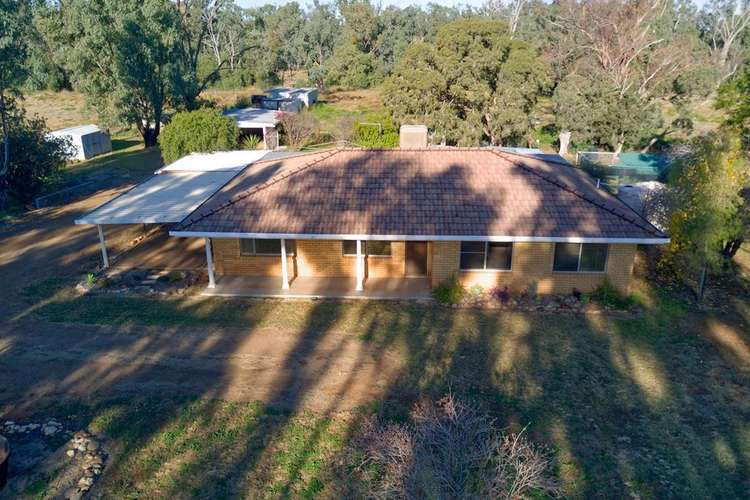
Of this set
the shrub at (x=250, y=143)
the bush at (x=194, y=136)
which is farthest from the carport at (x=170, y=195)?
the shrub at (x=250, y=143)

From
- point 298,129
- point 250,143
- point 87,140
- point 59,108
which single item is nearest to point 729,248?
point 250,143

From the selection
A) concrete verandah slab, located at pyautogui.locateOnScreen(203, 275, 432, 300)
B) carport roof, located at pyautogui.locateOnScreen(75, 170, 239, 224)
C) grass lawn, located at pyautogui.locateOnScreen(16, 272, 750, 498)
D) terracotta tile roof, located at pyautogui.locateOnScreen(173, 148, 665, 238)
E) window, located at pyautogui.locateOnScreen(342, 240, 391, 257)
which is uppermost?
terracotta tile roof, located at pyautogui.locateOnScreen(173, 148, 665, 238)

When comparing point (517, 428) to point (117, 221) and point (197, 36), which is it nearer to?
point (117, 221)

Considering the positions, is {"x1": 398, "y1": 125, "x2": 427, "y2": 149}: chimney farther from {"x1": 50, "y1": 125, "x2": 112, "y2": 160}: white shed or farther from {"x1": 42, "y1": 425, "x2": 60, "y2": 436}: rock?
{"x1": 50, "y1": 125, "x2": 112, "y2": 160}: white shed

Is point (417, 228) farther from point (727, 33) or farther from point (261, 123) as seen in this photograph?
point (727, 33)

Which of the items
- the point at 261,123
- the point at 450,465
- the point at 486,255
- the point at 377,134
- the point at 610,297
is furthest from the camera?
the point at 261,123

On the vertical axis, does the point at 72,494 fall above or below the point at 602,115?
below

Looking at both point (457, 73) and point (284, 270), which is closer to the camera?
point (284, 270)

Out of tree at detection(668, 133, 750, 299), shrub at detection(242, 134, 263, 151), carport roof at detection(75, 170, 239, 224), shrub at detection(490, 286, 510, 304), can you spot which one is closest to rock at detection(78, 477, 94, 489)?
carport roof at detection(75, 170, 239, 224)
